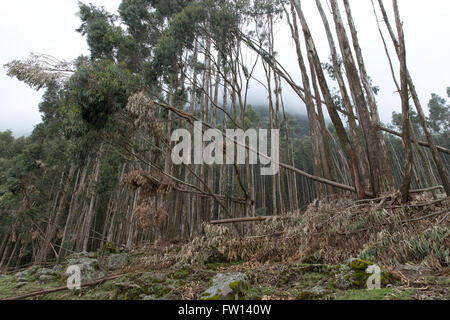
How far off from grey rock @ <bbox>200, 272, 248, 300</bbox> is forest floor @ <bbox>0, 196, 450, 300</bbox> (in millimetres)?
81

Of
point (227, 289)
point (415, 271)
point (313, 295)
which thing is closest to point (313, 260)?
point (415, 271)

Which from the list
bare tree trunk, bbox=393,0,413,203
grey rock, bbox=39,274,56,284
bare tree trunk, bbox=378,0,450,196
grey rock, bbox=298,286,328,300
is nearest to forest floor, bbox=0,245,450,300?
grey rock, bbox=298,286,328,300

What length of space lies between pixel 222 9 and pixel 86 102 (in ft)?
17.6

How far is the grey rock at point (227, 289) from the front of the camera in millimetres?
2086

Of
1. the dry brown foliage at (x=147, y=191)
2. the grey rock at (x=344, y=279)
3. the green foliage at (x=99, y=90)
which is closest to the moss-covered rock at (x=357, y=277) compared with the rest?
the grey rock at (x=344, y=279)

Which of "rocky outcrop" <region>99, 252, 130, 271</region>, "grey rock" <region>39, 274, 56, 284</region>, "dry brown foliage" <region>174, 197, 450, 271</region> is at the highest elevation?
"dry brown foliage" <region>174, 197, 450, 271</region>

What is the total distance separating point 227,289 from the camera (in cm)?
216

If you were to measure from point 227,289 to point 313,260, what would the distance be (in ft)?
5.85

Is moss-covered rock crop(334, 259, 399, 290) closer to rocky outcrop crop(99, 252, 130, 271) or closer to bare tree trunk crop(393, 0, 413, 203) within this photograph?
bare tree trunk crop(393, 0, 413, 203)

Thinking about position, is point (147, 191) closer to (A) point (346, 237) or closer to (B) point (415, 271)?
(A) point (346, 237)

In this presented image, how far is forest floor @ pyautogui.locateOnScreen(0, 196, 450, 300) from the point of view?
2.21 metres
